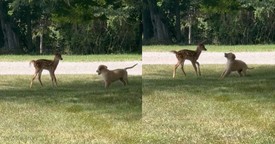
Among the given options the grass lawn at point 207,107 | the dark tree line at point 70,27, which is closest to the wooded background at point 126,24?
the dark tree line at point 70,27

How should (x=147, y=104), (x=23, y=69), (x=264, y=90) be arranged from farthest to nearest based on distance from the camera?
(x=23, y=69) < (x=264, y=90) < (x=147, y=104)

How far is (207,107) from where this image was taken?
6.91 meters

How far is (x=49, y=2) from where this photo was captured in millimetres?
11430

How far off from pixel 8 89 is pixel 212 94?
2.96 meters

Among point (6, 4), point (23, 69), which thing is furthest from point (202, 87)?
point (6, 4)

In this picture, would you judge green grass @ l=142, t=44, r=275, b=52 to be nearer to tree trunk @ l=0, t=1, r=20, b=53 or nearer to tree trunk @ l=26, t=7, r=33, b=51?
tree trunk @ l=26, t=7, r=33, b=51

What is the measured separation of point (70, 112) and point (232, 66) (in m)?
3.13

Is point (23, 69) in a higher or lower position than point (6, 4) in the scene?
lower

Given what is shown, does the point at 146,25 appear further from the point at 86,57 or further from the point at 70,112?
the point at 86,57

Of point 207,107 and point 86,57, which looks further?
point 86,57

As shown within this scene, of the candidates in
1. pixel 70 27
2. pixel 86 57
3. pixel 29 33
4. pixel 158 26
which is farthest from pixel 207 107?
pixel 29 33

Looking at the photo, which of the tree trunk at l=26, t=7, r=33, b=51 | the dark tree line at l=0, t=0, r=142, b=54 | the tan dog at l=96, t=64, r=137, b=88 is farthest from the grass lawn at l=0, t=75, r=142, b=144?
the tree trunk at l=26, t=7, r=33, b=51

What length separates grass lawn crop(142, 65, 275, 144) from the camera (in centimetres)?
563

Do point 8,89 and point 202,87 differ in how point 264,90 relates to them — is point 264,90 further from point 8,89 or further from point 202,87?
point 8,89
